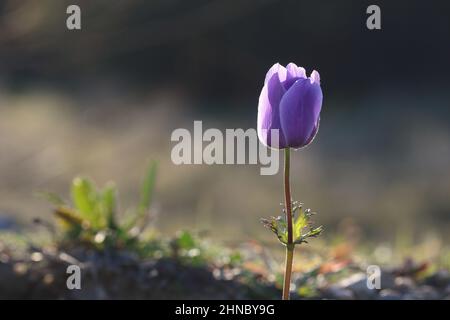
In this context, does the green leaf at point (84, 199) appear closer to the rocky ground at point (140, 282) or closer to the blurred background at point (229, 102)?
the rocky ground at point (140, 282)

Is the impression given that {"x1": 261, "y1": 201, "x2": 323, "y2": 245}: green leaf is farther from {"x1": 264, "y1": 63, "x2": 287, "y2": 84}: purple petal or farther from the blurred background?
the blurred background

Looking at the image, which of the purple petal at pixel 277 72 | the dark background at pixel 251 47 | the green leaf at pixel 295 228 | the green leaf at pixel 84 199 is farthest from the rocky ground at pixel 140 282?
the dark background at pixel 251 47

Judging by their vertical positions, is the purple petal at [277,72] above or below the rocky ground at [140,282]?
above

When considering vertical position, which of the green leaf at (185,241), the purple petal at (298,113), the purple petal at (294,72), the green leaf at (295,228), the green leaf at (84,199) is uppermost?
the purple petal at (294,72)

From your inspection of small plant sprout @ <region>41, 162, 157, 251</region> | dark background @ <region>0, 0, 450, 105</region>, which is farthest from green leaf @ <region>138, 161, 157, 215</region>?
dark background @ <region>0, 0, 450, 105</region>

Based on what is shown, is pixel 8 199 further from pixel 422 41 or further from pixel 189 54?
pixel 422 41

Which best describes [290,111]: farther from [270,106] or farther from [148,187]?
[148,187]

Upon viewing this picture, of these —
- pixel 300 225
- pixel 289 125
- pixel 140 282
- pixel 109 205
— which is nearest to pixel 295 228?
pixel 300 225
